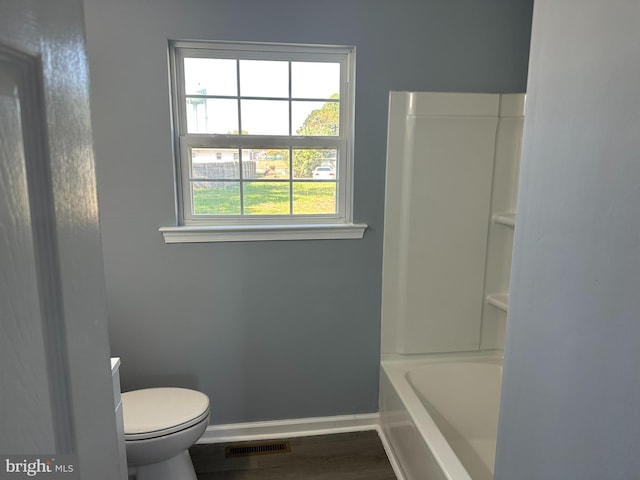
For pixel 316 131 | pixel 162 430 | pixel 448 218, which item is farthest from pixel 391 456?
pixel 316 131

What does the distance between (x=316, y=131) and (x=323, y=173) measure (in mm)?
217

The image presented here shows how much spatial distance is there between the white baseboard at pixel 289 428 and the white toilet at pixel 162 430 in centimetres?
38

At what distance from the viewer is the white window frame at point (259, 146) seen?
2025mm

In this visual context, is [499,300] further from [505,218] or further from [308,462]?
[308,462]

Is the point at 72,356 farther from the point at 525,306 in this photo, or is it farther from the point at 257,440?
the point at 257,440

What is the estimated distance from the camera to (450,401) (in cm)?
228

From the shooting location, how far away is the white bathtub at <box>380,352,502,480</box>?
203 centimetres

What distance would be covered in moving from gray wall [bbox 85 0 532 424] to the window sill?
4 centimetres

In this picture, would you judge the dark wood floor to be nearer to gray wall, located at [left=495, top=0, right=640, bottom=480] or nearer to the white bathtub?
the white bathtub

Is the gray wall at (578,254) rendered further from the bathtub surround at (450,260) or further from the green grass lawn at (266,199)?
the green grass lawn at (266,199)

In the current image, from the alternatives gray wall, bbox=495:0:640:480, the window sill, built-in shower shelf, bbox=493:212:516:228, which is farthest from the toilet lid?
built-in shower shelf, bbox=493:212:516:228

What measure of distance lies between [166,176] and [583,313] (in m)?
1.82

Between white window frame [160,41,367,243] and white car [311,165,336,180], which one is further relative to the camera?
white car [311,165,336,180]

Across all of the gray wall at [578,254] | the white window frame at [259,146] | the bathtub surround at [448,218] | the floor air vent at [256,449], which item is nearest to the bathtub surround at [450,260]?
the bathtub surround at [448,218]
